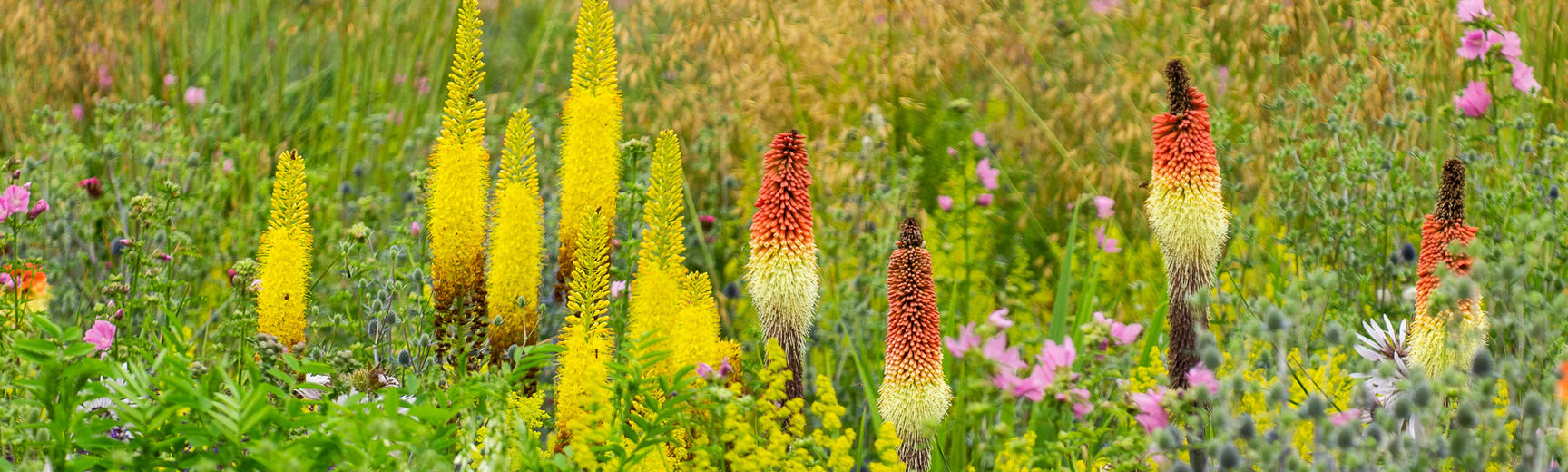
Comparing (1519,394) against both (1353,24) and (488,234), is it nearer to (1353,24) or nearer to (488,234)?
(488,234)

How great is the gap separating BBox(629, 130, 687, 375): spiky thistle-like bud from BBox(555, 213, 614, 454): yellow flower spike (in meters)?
0.06

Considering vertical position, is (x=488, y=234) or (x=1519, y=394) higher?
(x=488, y=234)

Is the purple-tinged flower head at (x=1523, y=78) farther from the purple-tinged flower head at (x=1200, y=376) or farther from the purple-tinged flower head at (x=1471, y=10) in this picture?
the purple-tinged flower head at (x=1200, y=376)

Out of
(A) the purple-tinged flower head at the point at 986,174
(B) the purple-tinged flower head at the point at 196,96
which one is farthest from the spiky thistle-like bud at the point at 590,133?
(B) the purple-tinged flower head at the point at 196,96

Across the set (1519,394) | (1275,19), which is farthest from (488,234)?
(1275,19)

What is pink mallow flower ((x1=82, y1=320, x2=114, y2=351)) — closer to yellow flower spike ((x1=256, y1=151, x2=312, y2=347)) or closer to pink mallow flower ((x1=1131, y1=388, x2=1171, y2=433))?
yellow flower spike ((x1=256, y1=151, x2=312, y2=347))

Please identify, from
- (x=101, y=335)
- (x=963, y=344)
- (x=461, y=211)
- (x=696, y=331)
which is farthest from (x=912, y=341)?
(x=101, y=335)

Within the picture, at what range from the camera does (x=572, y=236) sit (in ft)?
7.62

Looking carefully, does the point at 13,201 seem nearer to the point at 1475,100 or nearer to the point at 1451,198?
the point at 1451,198

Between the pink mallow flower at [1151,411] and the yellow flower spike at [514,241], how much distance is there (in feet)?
3.19

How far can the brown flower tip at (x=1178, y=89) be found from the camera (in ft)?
7.02

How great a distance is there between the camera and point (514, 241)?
2.28m

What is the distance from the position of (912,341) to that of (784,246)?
248 millimetres

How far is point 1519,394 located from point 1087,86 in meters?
3.01
